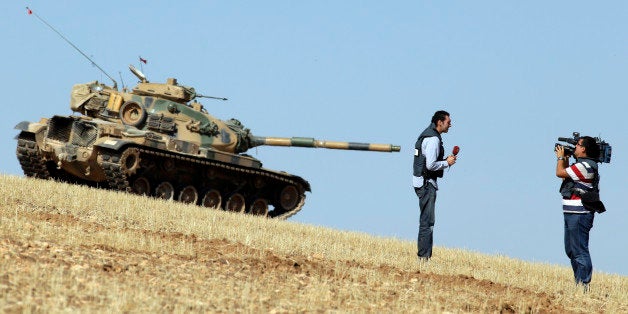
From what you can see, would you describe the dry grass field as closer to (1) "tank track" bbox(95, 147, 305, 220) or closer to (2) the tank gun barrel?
(1) "tank track" bbox(95, 147, 305, 220)

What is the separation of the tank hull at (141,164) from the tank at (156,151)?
0.02 meters

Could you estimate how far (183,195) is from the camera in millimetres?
25844

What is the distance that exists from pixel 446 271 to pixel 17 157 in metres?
15.0

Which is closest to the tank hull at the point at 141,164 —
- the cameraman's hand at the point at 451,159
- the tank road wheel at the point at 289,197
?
the tank road wheel at the point at 289,197

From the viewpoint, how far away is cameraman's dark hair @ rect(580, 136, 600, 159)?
1336 centimetres

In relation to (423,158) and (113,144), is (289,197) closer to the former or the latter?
(113,144)

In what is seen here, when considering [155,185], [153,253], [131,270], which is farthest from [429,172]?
[155,185]

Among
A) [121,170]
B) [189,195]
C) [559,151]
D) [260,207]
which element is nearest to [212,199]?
[189,195]

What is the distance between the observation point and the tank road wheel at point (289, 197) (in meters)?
28.2

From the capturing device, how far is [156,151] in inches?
963

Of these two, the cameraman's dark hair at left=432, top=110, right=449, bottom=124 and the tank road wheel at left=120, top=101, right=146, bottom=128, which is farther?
the tank road wheel at left=120, top=101, right=146, bottom=128

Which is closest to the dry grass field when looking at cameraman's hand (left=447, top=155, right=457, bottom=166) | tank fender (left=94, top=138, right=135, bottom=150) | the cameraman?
the cameraman

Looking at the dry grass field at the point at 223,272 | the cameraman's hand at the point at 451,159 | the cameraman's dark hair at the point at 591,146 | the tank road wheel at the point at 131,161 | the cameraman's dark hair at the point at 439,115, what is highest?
the cameraman's dark hair at the point at 439,115

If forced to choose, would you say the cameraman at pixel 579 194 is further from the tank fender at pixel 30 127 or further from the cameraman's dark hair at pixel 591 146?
the tank fender at pixel 30 127
